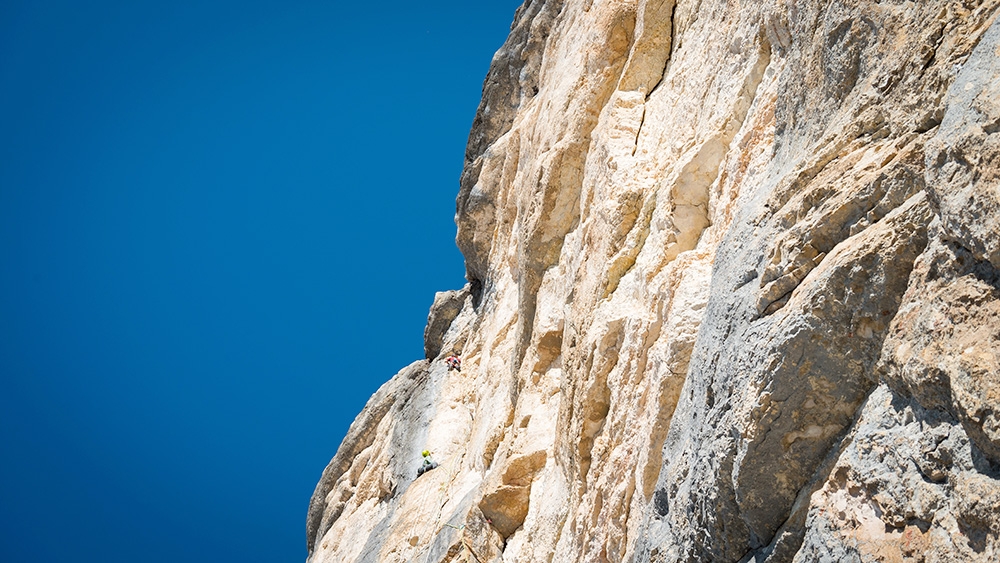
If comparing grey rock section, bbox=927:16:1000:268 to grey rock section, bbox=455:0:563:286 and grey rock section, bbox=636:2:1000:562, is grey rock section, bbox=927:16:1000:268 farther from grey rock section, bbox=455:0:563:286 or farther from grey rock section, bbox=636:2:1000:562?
grey rock section, bbox=455:0:563:286

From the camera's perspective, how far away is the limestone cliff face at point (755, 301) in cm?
354

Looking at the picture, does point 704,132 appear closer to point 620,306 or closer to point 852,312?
point 620,306

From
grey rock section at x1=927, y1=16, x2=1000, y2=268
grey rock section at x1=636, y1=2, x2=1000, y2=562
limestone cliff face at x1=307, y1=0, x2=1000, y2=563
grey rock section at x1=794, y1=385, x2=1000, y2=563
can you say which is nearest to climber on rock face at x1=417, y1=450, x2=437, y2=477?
limestone cliff face at x1=307, y1=0, x2=1000, y2=563

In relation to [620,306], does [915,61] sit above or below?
below

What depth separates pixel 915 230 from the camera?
12.7 ft

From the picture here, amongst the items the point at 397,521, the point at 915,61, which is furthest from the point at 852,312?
the point at 397,521

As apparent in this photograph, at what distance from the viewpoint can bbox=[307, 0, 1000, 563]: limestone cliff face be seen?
3541mm

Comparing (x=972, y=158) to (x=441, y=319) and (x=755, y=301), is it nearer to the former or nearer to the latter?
(x=755, y=301)

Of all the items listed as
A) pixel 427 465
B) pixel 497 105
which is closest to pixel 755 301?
pixel 427 465

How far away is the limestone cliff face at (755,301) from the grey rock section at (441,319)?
8.54 m

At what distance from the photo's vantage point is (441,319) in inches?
917

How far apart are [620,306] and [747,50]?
2.98 meters

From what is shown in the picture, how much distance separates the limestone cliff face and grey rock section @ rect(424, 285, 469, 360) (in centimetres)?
854

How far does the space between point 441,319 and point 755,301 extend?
18729 mm
